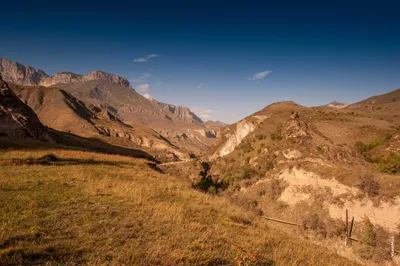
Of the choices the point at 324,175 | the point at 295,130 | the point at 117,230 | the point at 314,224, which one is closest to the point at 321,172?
the point at 324,175

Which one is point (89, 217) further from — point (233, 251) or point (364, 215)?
point (364, 215)

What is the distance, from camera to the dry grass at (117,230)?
17.3ft

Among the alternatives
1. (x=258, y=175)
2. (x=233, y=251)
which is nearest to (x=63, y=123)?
(x=258, y=175)

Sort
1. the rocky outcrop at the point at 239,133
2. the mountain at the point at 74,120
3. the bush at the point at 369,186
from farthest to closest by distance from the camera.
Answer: the mountain at the point at 74,120
the rocky outcrop at the point at 239,133
the bush at the point at 369,186

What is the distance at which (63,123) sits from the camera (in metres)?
130

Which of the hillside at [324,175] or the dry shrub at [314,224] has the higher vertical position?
the hillside at [324,175]

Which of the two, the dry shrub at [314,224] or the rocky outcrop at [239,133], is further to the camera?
the rocky outcrop at [239,133]

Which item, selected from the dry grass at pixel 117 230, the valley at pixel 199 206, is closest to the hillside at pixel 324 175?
the valley at pixel 199 206

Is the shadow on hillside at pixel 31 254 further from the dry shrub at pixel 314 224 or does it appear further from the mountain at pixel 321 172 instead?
the mountain at pixel 321 172

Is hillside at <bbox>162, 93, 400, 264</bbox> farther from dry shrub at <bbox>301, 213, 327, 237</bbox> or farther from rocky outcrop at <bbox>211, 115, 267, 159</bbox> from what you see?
rocky outcrop at <bbox>211, 115, 267, 159</bbox>

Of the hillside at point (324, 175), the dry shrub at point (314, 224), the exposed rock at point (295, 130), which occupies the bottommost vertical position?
the dry shrub at point (314, 224)

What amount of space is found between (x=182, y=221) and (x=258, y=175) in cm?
3688

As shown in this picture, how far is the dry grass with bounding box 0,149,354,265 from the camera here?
526 centimetres

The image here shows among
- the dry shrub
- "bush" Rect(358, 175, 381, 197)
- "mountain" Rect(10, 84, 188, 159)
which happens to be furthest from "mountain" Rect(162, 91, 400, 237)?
"mountain" Rect(10, 84, 188, 159)
